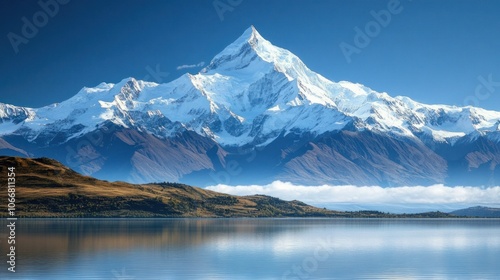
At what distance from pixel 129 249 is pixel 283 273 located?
150 feet

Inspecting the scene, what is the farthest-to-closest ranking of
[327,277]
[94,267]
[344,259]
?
[344,259], [94,267], [327,277]

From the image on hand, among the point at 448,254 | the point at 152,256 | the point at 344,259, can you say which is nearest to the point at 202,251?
the point at 152,256

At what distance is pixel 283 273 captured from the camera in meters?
99.4

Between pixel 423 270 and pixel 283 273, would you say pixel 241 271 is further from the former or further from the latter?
pixel 423 270

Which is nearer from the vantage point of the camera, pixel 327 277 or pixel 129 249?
pixel 327 277

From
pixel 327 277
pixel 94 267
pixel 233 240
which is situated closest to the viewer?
pixel 327 277

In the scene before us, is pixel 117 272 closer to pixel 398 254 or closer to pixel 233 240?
pixel 398 254

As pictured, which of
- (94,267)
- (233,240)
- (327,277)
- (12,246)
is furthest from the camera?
(233,240)

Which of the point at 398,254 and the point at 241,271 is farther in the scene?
the point at 398,254

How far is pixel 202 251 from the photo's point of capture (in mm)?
132500

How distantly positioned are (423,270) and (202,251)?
44803 millimetres

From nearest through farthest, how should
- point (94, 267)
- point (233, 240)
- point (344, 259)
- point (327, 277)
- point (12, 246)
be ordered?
point (327, 277), point (94, 267), point (344, 259), point (12, 246), point (233, 240)

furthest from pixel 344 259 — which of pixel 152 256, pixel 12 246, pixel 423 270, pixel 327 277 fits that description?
pixel 12 246

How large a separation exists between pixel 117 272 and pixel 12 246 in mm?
42192
